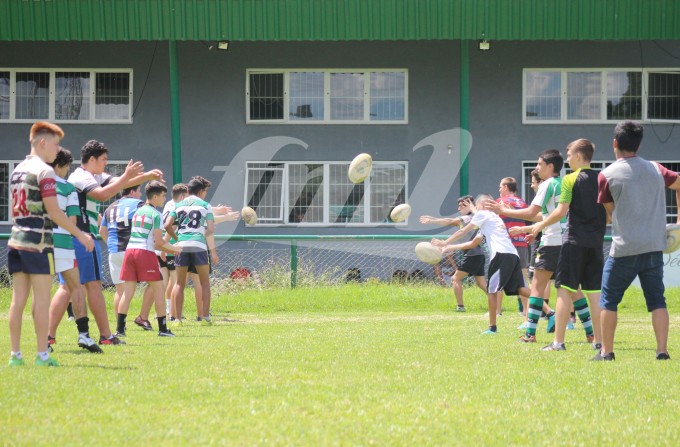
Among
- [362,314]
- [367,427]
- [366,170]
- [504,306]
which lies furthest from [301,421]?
[366,170]

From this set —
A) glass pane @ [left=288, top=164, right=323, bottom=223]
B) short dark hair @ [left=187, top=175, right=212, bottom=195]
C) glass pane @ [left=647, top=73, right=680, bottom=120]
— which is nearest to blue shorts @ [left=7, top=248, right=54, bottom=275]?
short dark hair @ [left=187, top=175, right=212, bottom=195]

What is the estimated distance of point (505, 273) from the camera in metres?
11.3

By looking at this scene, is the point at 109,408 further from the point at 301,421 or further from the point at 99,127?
the point at 99,127

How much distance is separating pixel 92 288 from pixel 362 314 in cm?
758

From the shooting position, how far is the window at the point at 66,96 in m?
26.2

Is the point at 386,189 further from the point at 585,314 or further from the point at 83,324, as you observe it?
the point at 83,324

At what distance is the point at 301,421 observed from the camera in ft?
16.9

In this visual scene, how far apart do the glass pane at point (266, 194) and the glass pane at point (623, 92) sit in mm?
9791

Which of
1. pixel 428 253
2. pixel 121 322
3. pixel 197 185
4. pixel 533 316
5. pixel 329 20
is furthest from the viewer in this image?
pixel 329 20

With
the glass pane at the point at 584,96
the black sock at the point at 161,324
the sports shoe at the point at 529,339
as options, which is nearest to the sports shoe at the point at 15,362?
the black sock at the point at 161,324

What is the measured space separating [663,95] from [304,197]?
1087cm

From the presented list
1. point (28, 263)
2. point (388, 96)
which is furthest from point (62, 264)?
point (388, 96)

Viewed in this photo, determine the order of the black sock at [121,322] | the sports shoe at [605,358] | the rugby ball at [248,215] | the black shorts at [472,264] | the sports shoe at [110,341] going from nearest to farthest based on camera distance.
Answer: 1. the sports shoe at [605,358]
2. the sports shoe at [110,341]
3. the black sock at [121,322]
4. the black shorts at [472,264]
5. the rugby ball at [248,215]

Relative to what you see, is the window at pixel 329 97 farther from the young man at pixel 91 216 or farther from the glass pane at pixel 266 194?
the young man at pixel 91 216
